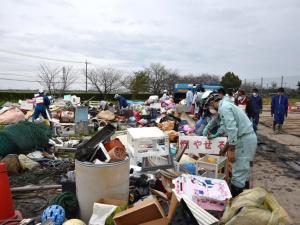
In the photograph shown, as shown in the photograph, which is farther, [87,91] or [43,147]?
[87,91]

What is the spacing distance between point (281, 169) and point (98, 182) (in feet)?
17.1

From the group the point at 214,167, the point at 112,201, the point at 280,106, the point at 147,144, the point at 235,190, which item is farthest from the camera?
the point at 280,106

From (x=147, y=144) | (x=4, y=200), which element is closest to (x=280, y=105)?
A: (x=147, y=144)

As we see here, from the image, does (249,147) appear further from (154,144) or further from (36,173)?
(36,173)

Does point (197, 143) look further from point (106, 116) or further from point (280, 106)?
point (106, 116)

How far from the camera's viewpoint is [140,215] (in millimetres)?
3387

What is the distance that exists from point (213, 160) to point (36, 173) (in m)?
3.70

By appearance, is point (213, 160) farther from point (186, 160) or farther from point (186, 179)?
point (186, 179)

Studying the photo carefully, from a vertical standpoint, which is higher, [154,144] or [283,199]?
[154,144]

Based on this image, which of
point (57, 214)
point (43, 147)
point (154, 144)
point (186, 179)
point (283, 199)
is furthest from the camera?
point (43, 147)

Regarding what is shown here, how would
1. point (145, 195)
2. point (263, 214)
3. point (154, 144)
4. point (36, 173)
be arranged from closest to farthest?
point (263, 214) < point (145, 195) < point (154, 144) < point (36, 173)

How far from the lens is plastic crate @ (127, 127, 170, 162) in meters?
5.51

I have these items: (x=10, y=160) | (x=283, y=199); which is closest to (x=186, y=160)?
(x=283, y=199)

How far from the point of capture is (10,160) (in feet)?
21.2
